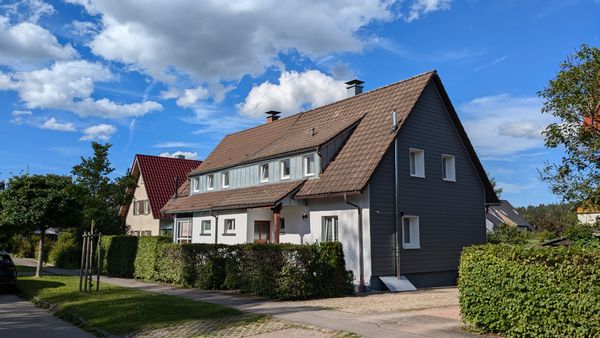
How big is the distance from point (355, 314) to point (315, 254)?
3.82 meters

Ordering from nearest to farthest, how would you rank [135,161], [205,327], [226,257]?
[205,327], [226,257], [135,161]

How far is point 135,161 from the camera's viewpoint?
43062 millimetres

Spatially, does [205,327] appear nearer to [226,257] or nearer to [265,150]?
[226,257]

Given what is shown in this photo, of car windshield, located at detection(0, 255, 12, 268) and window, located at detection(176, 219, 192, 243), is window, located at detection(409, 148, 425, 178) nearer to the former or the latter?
window, located at detection(176, 219, 192, 243)

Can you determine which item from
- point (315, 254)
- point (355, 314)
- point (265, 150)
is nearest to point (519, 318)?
point (355, 314)

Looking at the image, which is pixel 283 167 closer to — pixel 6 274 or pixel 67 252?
pixel 6 274

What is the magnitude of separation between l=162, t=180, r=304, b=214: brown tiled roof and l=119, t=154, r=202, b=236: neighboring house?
837cm

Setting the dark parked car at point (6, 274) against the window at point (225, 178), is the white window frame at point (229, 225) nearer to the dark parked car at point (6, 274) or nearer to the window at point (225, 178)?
the window at point (225, 178)

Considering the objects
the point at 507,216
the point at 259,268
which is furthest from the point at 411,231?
the point at 507,216

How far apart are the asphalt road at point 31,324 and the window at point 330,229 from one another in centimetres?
1019

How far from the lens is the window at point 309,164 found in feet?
71.8

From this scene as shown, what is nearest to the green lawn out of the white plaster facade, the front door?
the white plaster facade

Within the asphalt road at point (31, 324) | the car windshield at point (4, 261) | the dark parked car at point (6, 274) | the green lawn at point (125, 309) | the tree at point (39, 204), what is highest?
the tree at point (39, 204)

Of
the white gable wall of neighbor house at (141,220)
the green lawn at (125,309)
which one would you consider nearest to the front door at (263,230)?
the green lawn at (125,309)
